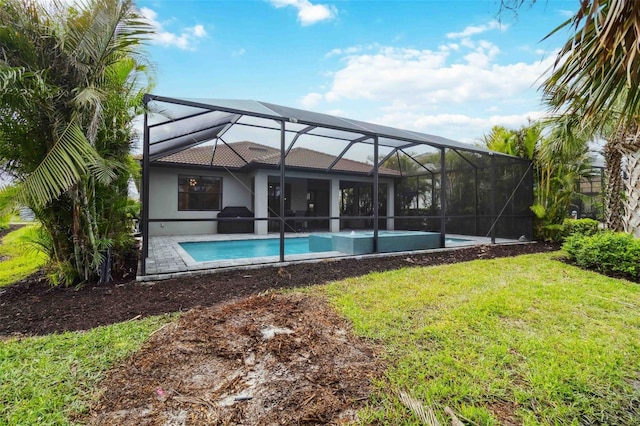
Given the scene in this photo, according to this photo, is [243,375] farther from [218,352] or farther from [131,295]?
[131,295]

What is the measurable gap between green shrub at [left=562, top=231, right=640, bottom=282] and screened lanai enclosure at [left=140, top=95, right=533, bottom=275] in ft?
10.2

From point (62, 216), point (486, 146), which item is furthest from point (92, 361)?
point (486, 146)

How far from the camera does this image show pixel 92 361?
2.41m

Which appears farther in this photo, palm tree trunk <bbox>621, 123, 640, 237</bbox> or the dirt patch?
palm tree trunk <bbox>621, 123, 640, 237</bbox>

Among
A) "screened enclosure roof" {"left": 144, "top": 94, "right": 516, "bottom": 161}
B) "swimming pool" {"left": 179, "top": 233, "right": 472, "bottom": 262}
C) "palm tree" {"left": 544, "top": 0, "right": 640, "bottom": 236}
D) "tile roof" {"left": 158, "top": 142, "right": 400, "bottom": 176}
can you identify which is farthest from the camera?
"tile roof" {"left": 158, "top": 142, "right": 400, "bottom": 176}

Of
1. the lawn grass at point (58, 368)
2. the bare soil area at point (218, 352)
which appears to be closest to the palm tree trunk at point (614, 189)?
the bare soil area at point (218, 352)

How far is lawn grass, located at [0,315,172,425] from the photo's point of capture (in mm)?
1834

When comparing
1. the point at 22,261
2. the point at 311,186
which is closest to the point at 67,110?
the point at 22,261

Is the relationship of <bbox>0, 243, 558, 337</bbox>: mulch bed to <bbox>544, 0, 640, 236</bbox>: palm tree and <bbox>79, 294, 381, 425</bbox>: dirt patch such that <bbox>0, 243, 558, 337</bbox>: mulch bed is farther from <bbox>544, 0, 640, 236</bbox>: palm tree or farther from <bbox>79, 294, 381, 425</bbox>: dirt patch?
<bbox>544, 0, 640, 236</bbox>: palm tree

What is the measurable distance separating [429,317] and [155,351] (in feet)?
9.01

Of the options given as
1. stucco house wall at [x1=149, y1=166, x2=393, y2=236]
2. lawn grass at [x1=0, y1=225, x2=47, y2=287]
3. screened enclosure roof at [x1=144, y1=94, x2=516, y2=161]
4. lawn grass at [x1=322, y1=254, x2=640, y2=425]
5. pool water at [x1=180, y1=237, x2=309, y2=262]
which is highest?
screened enclosure roof at [x1=144, y1=94, x2=516, y2=161]

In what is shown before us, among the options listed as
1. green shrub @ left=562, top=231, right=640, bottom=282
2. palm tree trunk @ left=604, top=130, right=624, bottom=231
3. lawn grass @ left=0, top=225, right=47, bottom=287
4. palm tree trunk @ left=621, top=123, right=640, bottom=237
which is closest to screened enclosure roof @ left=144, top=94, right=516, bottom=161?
lawn grass @ left=0, top=225, right=47, bottom=287

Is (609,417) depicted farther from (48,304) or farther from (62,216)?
(62,216)

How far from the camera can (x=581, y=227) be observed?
927 centimetres
